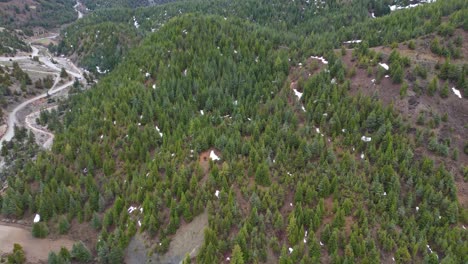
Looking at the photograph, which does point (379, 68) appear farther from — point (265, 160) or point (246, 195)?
point (246, 195)

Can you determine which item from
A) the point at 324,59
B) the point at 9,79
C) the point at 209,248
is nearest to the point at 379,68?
the point at 324,59

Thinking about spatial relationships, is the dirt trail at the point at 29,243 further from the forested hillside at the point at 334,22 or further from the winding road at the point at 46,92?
the forested hillside at the point at 334,22

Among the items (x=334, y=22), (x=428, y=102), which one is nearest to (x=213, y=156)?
(x=428, y=102)

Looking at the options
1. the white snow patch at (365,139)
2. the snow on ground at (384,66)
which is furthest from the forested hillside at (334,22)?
the white snow patch at (365,139)

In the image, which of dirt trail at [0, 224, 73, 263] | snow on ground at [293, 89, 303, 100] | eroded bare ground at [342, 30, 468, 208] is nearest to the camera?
dirt trail at [0, 224, 73, 263]

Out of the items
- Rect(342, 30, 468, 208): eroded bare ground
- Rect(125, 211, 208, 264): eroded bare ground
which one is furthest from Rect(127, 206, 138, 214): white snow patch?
Rect(342, 30, 468, 208): eroded bare ground

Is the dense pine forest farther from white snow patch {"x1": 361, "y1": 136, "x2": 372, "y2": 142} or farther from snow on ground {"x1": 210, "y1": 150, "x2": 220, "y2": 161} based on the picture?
snow on ground {"x1": 210, "y1": 150, "x2": 220, "y2": 161}
